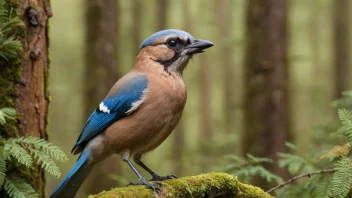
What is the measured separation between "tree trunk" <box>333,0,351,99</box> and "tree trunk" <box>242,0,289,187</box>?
306 inches

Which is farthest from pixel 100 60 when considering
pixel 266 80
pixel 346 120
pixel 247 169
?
pixel 346 120

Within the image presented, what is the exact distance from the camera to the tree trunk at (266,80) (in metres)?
8.11

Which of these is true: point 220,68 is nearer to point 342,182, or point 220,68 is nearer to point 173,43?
point 173,43

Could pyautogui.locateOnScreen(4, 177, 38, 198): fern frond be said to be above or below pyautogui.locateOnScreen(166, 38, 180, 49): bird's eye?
below

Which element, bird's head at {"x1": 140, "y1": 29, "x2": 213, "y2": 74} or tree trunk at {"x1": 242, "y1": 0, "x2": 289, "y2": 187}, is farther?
tree trunk at {"x1": 242, "y1": 0, "x2": 289, "y2": 187}

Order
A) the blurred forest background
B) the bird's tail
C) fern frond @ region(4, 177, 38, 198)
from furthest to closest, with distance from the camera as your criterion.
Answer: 1. the blurred forest background
2. the bird's tail
3. fern frond @ region(4, 177, 38, 198)

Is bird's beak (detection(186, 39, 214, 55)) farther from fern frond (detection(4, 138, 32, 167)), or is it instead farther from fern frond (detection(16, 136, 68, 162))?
fern frond (detection(4, 138, 32, 167))

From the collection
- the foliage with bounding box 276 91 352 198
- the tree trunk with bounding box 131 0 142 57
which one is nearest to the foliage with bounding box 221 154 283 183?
the foliage with bounding box 276 91 352 198

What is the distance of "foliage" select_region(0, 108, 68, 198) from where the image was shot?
377 centimetres

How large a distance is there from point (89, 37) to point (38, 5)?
489 cm

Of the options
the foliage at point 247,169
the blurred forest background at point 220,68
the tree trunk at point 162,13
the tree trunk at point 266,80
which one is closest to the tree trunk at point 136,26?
the blurred forest background at point 220,68

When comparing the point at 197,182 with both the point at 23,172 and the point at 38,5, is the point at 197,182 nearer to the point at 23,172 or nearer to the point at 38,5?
the point at 23,172

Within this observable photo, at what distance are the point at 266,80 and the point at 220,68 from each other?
1735 centimetres

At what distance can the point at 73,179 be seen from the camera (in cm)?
454
